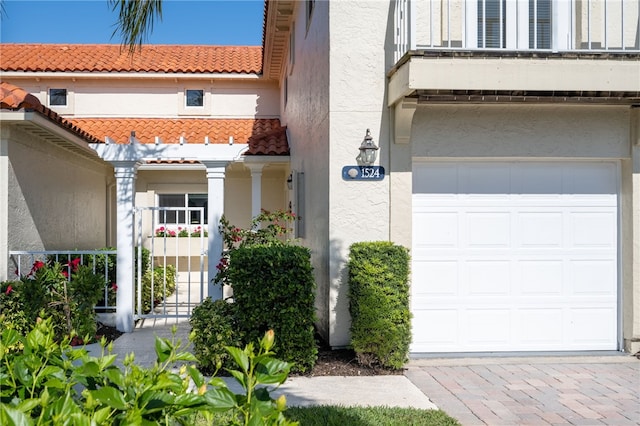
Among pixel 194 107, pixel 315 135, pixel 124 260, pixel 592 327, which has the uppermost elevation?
pixel 194 107

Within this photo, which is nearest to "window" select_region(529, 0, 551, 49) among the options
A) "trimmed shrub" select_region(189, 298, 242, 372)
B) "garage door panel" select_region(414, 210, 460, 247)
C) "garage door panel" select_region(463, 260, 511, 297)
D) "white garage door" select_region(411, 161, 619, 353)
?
"white garage door" select_region(411, 161, 619, 353)

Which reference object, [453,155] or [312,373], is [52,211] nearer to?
[312,373]

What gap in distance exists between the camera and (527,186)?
830cm

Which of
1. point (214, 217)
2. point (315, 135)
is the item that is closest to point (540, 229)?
point (315, 135)

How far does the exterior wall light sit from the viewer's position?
7.73 m

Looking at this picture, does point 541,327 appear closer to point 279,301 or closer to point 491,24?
point 279,301

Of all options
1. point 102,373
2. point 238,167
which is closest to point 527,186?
point 102,373

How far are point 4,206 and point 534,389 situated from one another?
7963 mm

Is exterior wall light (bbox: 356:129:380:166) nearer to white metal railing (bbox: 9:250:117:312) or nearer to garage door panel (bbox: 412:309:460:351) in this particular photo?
garage door panel (bbox: 412:309:460:351)

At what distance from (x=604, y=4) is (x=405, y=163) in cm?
324

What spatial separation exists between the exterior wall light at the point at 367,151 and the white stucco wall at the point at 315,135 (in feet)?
1.79

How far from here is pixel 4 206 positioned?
9281mm

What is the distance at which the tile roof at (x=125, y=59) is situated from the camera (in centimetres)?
1758

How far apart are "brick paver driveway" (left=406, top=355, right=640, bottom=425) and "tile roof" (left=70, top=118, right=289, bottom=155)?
7.37 meters
